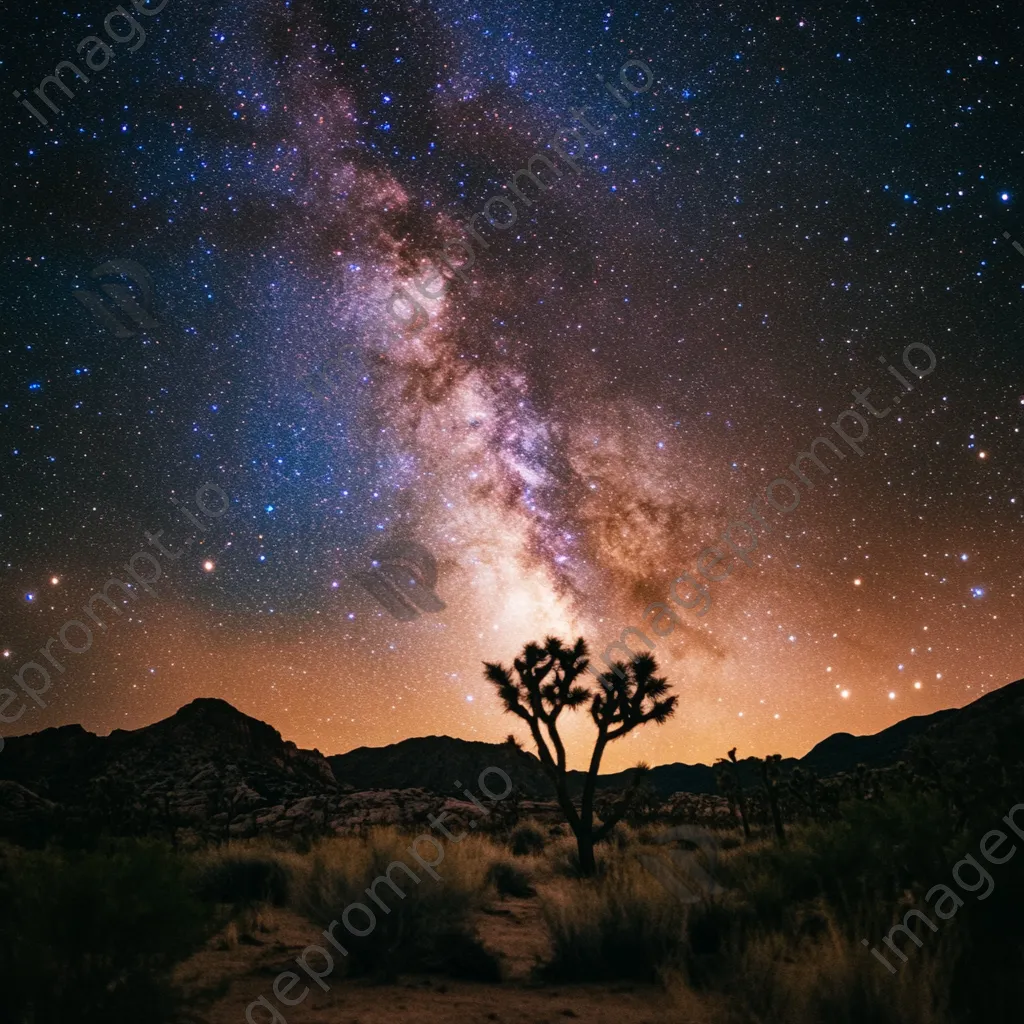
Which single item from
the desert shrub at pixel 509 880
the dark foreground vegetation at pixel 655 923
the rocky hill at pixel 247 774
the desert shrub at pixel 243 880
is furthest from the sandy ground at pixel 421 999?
the rocky hill at pixel 247 774

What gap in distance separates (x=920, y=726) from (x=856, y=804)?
120m

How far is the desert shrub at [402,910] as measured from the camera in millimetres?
7199

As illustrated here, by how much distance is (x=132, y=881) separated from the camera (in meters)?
5.34

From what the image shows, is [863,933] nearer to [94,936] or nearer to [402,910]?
[402,910]

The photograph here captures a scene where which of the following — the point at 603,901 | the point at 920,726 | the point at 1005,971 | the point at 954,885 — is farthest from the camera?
the point at 920,726

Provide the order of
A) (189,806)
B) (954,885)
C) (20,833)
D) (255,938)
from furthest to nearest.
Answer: (189,806) < (20,833) < (255,938) < (954,885)

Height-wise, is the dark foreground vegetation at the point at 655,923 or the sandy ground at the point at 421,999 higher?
the dark foreground vegetation at the point at 655,923

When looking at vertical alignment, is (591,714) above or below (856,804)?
above

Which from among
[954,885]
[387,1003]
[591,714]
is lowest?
[387,1003]

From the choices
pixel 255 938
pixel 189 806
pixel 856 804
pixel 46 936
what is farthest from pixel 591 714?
pixel 189 806

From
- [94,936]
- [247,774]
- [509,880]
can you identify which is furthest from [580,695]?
[247,774]

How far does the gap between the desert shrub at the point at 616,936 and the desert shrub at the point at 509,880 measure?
5.41 m

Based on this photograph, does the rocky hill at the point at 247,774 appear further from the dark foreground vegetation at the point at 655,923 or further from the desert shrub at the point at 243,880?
the dark foreground vegetation at the point at 655,923

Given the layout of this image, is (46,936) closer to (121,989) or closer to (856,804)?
(121,989)
